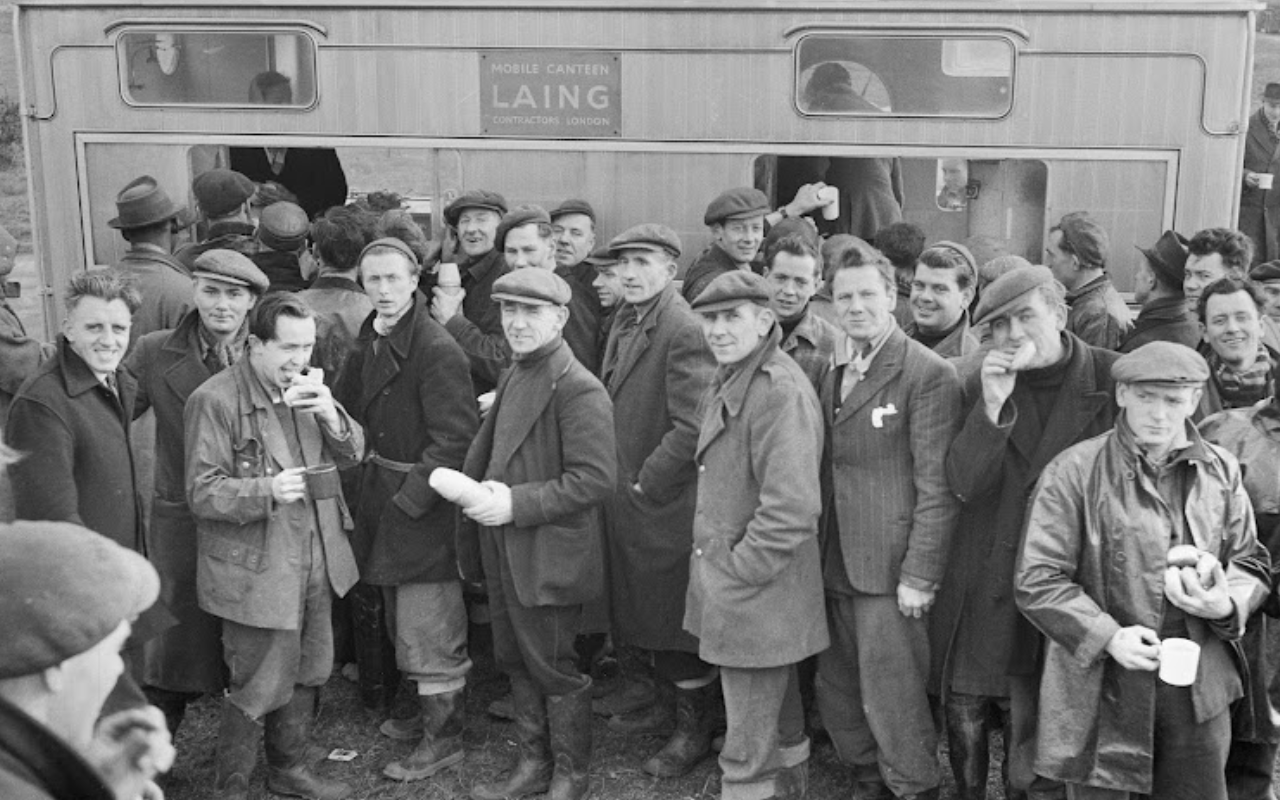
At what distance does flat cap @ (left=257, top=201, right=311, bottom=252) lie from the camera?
21.1ft

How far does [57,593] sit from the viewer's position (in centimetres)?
217

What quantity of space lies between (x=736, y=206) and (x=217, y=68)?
261 cm

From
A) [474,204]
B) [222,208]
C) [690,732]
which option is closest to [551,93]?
[474,204]

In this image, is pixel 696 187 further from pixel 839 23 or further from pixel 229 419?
pixel 229 419

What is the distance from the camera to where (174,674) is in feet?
16.6

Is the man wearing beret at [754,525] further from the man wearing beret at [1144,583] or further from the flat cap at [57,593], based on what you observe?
the flat cap at [57,593]

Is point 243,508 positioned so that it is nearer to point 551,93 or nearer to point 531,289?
point 531,289

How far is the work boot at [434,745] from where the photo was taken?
17.5 feet

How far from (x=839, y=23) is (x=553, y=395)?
8.35ft

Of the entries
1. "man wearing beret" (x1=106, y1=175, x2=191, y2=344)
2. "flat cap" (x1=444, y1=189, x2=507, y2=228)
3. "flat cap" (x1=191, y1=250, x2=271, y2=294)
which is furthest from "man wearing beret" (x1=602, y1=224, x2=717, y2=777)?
"man wearing beret" (x1=106, y1=175, x2=191, y2=344)

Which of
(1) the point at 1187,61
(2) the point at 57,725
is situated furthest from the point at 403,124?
(2) the point at 57,725

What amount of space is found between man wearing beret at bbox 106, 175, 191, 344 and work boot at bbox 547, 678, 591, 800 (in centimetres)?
244

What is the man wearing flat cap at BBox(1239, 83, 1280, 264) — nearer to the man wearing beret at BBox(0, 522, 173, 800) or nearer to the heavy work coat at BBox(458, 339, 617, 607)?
the heavy work coat at BBox(458, 339, 617, 607)

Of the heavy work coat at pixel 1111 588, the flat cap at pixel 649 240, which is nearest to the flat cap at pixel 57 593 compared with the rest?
the heavy work coat at pixel 1111 588
